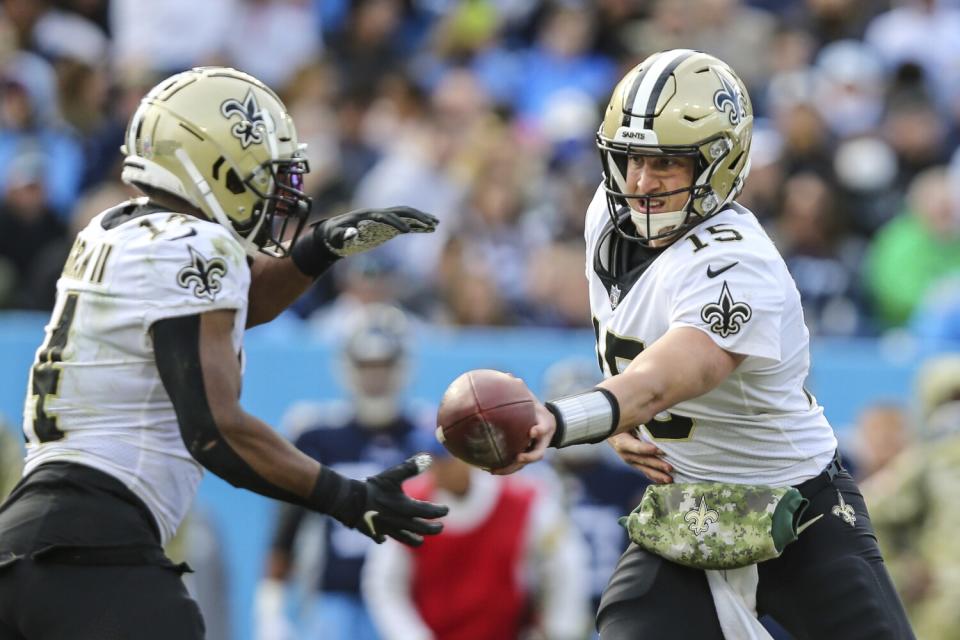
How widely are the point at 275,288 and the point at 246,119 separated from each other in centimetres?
61

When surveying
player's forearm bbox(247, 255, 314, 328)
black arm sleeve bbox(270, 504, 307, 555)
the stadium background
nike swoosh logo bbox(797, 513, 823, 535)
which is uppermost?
player's forearm bbox(247, 255, 314, 328)

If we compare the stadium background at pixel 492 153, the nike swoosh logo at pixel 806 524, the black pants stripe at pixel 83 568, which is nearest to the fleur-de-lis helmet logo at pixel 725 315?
the nike swoosh logo at pixel 806 524

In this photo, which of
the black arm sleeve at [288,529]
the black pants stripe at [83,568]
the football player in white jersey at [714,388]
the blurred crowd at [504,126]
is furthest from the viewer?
the blurred crowd at [504,126]

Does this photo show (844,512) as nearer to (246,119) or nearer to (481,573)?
(246,119)

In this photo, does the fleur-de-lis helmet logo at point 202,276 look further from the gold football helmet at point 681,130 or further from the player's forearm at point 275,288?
the gold football helmet at point 681,130

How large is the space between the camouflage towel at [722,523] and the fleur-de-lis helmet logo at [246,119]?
141 centimetres

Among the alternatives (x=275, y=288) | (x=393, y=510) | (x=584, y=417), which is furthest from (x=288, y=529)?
(x=584, y=417)

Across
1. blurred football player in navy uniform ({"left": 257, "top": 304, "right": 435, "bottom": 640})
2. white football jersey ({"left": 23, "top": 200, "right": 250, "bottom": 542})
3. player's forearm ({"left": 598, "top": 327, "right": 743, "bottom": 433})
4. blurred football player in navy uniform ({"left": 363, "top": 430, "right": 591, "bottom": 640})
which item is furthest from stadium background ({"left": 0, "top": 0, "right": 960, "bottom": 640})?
player's forearm ({"left": 598, "top": 327, "right": 743, "bottom": 433})

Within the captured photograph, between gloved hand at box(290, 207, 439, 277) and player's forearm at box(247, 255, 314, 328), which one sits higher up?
gloved hand at box(290, 207, 439, 277)

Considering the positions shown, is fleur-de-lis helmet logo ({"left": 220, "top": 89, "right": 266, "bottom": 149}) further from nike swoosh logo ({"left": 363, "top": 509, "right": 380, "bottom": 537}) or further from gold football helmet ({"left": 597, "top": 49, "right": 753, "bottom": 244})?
nike swoosh logo ({"left": 363, "top": 509, "right": 380, "bottom": 537})

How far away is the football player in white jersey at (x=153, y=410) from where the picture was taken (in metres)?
4.16

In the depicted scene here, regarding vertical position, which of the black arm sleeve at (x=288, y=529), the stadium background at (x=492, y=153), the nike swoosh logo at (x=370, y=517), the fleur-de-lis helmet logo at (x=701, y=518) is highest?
the nike swoosh logo at (x=370, y=517)

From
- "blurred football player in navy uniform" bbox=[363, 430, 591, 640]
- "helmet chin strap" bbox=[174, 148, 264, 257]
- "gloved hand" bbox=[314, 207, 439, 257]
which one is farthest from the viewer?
"blurred football player in navy uniform" bbox=[363, 430, 591, 640]

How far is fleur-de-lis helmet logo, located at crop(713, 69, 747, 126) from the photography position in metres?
4.51
